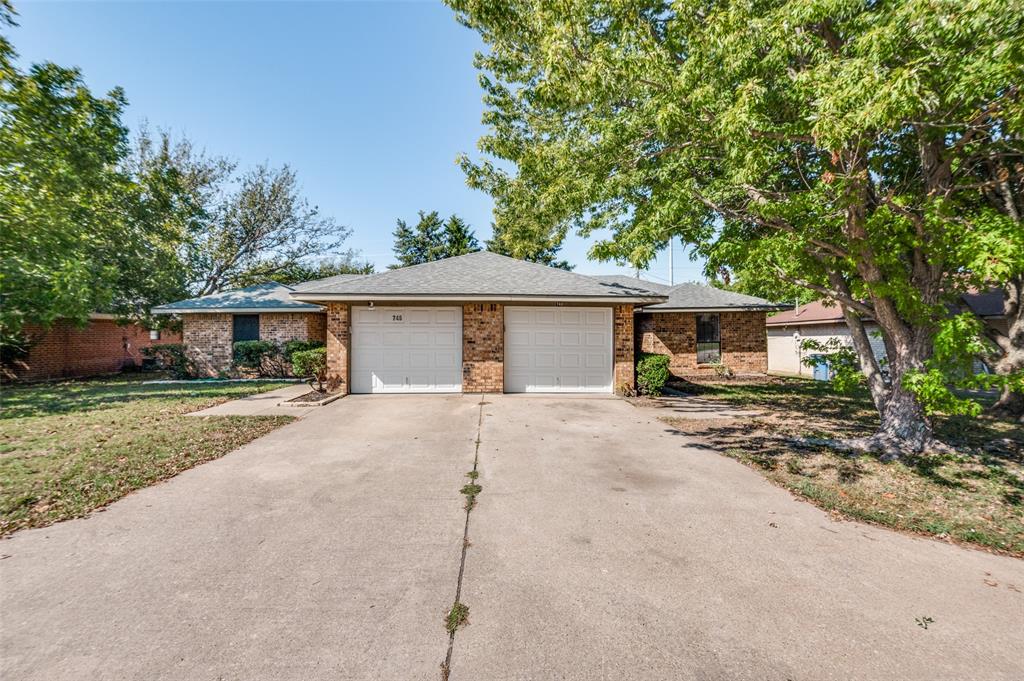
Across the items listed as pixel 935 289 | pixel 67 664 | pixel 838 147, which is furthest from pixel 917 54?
pixel 67 664

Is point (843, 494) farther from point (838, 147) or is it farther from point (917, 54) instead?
point (917, 54)

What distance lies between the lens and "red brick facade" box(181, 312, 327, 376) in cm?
1483

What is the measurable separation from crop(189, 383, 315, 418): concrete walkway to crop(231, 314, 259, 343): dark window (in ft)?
16.6

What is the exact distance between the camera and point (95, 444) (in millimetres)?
5988

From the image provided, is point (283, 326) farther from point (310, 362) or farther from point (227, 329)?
point (310, 362)

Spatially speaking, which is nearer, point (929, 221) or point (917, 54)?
point (917, 54)

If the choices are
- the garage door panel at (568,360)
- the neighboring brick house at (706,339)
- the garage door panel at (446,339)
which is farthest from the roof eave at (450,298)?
the neighboring brick house at (706,339)

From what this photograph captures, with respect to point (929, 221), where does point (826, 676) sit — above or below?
below

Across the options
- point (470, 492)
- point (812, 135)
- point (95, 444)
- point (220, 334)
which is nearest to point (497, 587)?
point (470, 492)

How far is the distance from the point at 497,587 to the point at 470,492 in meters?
1.65

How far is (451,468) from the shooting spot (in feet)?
16.9

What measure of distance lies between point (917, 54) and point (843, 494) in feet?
15.5

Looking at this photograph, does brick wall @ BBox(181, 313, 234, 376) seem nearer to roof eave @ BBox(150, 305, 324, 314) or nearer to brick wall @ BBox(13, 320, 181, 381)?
roof eave @ BBox(150, 305, 324, 314)

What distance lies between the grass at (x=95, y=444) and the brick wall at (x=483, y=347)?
449 centimetres
